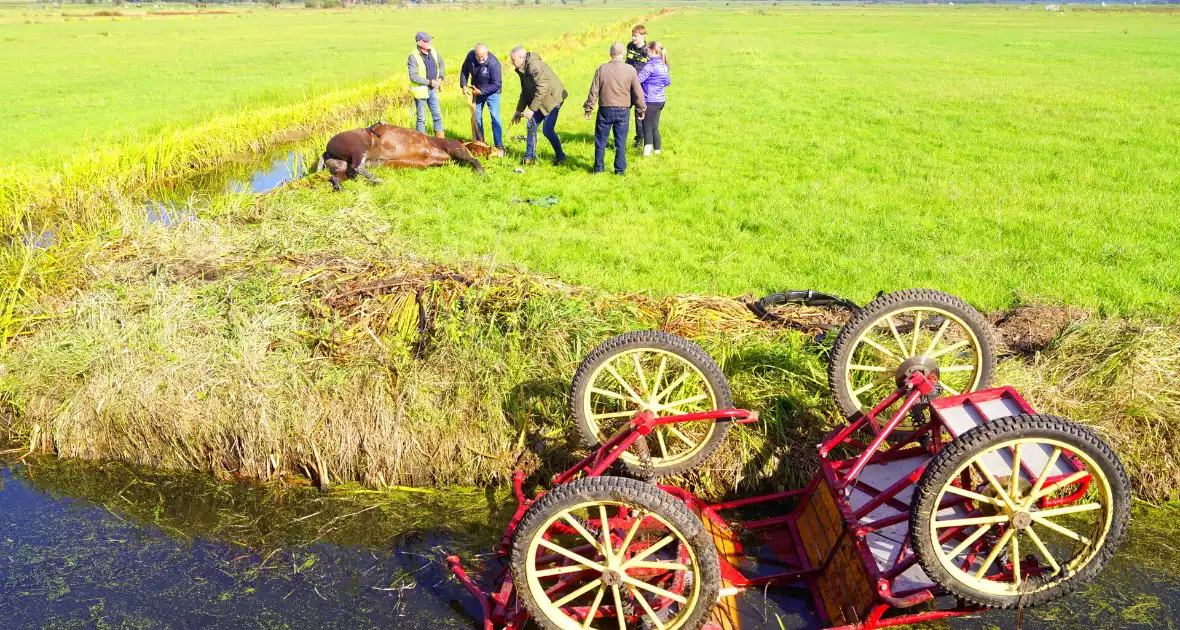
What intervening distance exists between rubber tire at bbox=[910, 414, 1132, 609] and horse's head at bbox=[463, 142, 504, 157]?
36.4 ft

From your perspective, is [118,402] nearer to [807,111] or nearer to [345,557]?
[345,557]

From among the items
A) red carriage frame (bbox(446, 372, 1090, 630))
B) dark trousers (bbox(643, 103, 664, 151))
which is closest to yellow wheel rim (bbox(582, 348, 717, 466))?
red carriage frame (bbox(446, 372, 1090, 630))

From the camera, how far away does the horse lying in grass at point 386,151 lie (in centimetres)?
1225

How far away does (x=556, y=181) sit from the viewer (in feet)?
39.1

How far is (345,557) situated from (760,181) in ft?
28.8

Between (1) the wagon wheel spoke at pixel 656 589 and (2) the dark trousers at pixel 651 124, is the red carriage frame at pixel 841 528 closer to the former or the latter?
(1) the wagon wheel spoke at pixel 656 589

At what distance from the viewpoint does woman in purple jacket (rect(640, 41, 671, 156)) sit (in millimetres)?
12914

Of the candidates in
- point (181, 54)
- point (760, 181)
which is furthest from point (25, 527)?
point (181, 54)

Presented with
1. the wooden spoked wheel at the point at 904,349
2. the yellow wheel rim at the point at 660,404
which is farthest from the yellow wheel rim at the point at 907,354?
the yellow wheel rim at the point at 660,404

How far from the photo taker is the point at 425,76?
46.9ft

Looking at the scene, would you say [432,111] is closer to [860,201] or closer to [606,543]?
[860,201]

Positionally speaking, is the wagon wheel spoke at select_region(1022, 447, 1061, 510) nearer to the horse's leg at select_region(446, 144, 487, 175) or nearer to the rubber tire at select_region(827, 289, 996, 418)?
the rubber tire at select_region(827, 289, 996, 418)

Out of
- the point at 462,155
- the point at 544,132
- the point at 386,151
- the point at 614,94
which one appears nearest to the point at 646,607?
the point at 614,94

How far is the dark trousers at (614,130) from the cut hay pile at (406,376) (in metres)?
5.43
